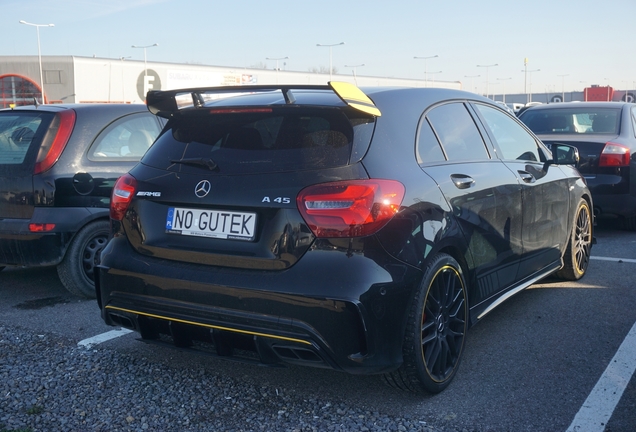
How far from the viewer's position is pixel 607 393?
3.61 m

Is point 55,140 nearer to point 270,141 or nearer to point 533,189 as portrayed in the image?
point 270,141

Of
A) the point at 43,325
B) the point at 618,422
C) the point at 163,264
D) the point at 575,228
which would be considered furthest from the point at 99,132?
the point at 618,422

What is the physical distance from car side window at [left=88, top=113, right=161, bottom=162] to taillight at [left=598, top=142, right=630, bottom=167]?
520cm

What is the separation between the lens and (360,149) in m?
3.31

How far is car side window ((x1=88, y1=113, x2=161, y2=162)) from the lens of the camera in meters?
5.84

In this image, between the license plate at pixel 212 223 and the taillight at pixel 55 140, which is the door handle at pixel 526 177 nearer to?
the license plate at pixel 212 223

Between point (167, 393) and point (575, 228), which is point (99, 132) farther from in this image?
point (575, 228)

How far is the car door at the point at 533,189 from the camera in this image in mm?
4758

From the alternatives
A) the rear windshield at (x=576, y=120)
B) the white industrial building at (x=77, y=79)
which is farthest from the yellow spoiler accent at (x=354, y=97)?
the white industrial building at (x=77, y=79)

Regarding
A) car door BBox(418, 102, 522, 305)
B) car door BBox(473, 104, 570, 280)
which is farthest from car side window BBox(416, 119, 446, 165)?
car door BBox(473, 104, 570, 280)

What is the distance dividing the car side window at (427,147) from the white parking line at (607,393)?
57.0 inches

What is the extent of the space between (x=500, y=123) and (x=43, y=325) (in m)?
3.51

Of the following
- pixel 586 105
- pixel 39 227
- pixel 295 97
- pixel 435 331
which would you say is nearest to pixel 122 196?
pixel 295 97

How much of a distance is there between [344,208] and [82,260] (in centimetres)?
322
